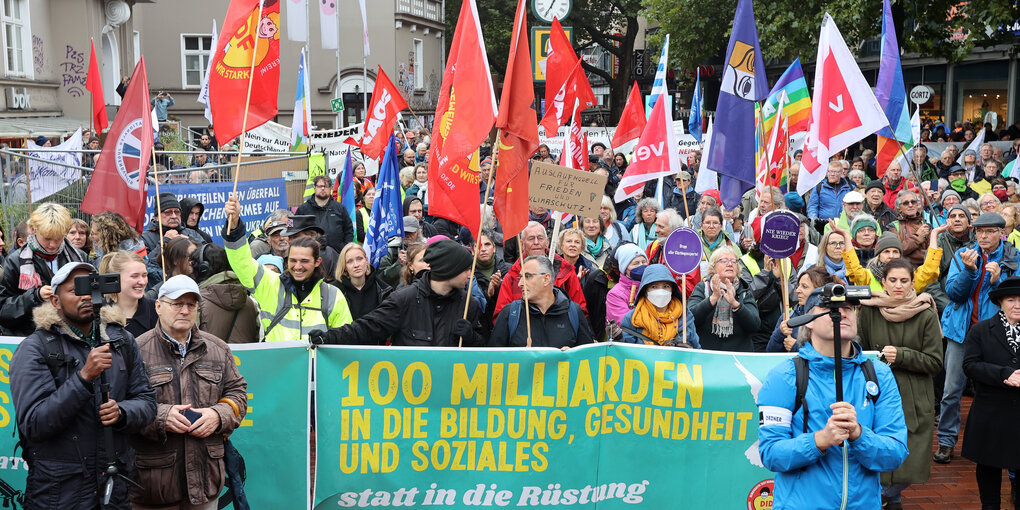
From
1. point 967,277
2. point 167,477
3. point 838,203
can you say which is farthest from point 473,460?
point 838,203

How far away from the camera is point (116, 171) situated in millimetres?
7277

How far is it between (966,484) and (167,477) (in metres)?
5.52

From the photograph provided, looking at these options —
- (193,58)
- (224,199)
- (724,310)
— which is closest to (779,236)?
(724,310)

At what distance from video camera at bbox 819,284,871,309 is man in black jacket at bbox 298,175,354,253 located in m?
7.87

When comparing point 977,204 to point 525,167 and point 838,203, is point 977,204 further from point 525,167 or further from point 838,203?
point 525,167

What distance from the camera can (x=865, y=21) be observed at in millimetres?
21797

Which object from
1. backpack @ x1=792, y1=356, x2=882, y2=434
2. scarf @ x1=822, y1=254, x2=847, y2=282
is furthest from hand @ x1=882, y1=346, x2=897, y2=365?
backpack @ x1=792, y1=356, x2=882, y2=434

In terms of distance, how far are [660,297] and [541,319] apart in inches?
30.8

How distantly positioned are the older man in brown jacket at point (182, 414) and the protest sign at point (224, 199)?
523 centimetres

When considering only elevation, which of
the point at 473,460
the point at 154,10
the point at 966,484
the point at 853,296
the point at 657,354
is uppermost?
the point at 154,10

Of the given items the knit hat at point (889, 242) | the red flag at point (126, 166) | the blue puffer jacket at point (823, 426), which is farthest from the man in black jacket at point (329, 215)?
the blue puffer jacket at point (823, 426)

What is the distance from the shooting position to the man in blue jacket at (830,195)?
42.8 feet

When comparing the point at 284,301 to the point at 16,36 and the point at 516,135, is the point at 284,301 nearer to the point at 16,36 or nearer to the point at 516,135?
the point at 516,135

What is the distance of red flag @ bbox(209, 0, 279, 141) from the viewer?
8.12 meters
